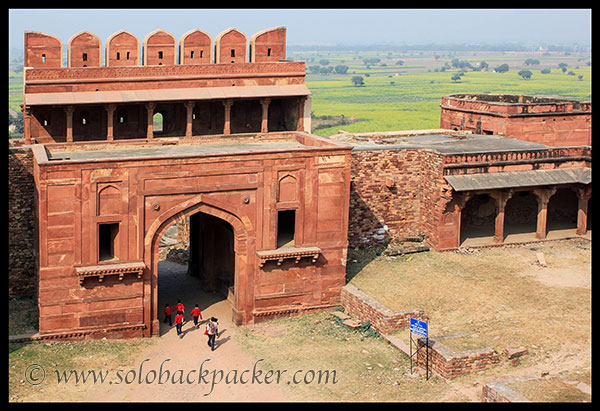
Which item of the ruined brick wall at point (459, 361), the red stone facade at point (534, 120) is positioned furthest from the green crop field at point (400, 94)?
the ruined brick wall at point (459, 361)

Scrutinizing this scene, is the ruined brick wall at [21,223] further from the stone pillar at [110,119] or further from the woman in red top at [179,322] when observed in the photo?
the woman in red top at [179,322]

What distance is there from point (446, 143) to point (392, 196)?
357 centimetres

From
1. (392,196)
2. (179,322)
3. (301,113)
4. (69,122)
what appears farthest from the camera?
(392,196)

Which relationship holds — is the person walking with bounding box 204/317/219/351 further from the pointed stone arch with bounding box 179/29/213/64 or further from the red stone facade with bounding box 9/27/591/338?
the pointed stone arch with bounding box 179/29/213/64

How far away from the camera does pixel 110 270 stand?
2266 centimetres

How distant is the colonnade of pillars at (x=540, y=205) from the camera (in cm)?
2931

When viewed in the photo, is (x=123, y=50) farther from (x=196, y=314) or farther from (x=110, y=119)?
A: (x=196, y=314)

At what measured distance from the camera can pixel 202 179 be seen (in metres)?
23.4

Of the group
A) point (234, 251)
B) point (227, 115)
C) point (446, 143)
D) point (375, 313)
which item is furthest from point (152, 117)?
point (446, 143)

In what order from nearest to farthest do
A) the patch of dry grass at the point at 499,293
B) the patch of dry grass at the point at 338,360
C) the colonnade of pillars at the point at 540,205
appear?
1. the patch of dry grass at the point at 338,360
2. the patch of dry grass at the point at 499,293
3. the colonnade of pillars at the point at 540,205

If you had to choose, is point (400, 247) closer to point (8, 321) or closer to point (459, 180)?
point (459, 180)

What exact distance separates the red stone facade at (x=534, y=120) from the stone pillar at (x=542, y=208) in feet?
16.6

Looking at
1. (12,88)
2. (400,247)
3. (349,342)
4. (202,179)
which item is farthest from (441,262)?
(12,88)

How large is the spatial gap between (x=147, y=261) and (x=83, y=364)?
10.6 feet
